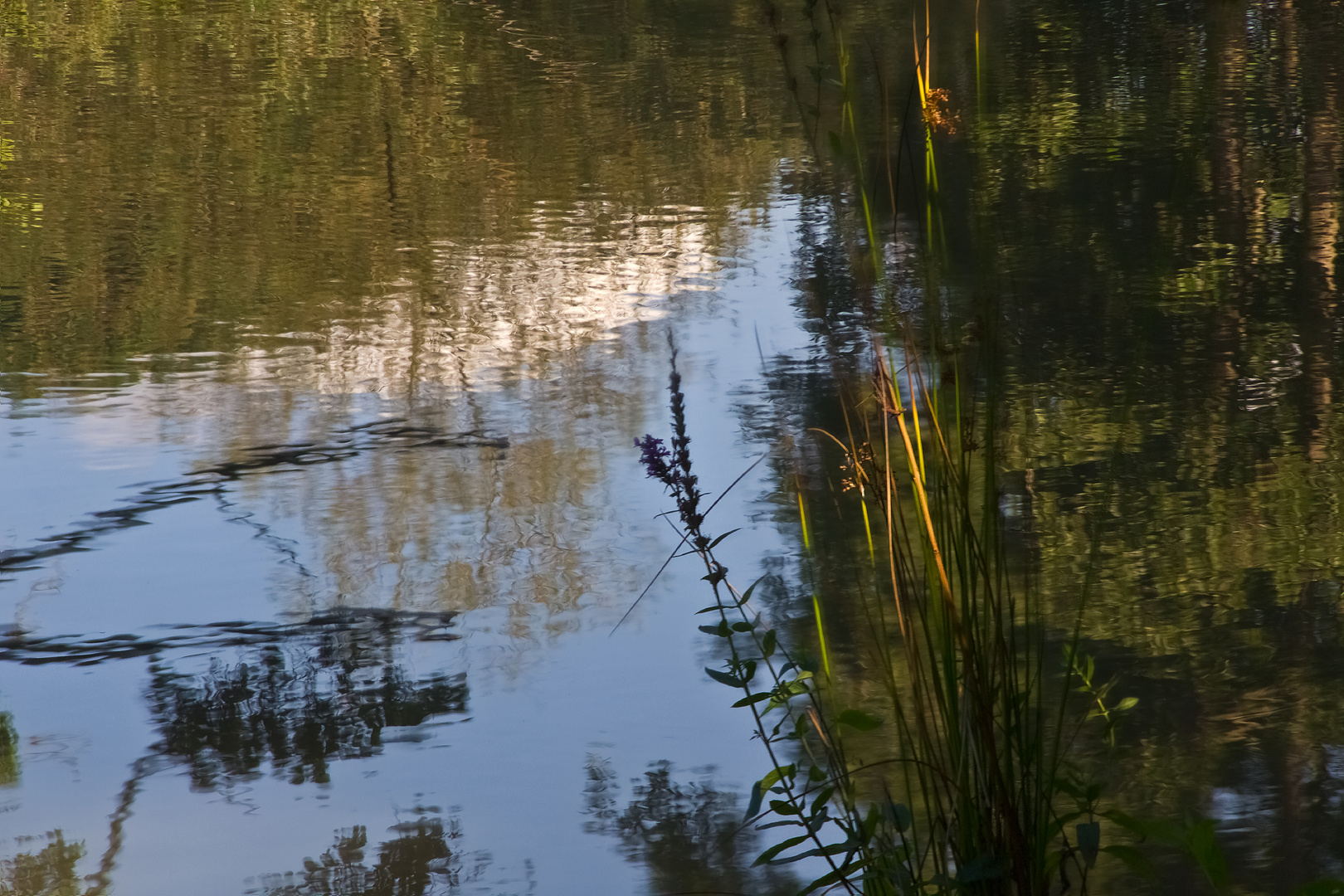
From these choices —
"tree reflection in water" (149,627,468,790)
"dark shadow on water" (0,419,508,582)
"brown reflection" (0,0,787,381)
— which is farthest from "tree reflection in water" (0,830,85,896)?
"brown reflection" (0,0,787,381)

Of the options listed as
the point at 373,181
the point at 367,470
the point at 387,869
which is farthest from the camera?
the point at 373,181

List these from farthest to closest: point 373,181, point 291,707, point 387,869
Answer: point 373,181
point 291,707
point 387,869

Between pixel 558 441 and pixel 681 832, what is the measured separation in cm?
134

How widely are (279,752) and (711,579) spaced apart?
1036mm

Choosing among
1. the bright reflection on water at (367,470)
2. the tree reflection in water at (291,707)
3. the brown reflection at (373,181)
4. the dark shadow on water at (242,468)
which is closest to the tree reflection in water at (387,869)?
the bright reflection on water at (367,470)

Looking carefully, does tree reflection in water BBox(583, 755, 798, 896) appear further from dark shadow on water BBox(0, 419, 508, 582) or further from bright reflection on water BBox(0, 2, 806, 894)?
dark shadow on water BBox(0, 419, 508, 582)

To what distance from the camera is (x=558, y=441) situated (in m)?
3.03

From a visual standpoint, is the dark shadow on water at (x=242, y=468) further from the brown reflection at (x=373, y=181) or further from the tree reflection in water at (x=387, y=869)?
the tree reflection in water at (x=387, y=869)

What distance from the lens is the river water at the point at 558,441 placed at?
1908 millimetres

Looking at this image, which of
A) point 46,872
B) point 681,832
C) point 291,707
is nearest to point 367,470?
point 291,707

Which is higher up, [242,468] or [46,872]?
[242,468]

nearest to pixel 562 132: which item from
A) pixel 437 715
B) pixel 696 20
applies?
pixel 696 20

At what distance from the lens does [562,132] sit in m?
5.28

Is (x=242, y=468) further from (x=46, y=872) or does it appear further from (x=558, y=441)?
(x=46, y=872)
